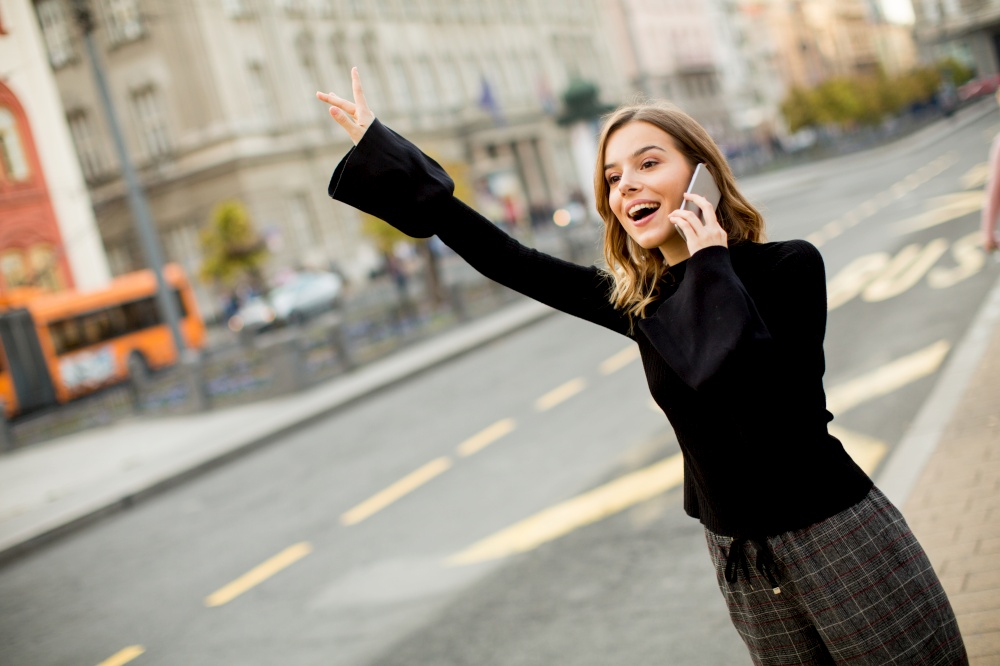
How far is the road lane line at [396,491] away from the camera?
807 centimetres

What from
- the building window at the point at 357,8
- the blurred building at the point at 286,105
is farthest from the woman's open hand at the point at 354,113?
the building window at the point at 357,8

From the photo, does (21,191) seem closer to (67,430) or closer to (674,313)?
(674,313)

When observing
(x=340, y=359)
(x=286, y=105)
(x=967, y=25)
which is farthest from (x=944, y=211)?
(x=967, y=25)

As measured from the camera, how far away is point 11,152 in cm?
596

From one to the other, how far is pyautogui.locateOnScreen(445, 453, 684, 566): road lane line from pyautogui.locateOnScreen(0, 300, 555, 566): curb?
19.8 feet

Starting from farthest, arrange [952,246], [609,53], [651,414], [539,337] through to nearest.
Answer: [609,53]
[539,337]
[952,246]
[651,414]

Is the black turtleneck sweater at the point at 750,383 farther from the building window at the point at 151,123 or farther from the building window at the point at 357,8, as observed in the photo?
the building window at the point at 357,8

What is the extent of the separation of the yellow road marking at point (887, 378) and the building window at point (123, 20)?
1587cm

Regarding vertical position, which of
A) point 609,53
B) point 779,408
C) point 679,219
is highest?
point 609,53

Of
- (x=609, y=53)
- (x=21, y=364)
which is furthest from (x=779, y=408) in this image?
(x=609, y=53)

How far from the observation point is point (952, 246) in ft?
46.3

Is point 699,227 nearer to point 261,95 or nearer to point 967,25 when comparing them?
point 261,95

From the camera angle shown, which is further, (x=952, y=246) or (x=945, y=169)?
(x=945, y=169)

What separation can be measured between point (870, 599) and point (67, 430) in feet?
61.9
